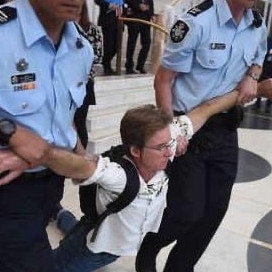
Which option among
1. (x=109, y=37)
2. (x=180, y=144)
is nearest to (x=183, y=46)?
(x=180, y=144)

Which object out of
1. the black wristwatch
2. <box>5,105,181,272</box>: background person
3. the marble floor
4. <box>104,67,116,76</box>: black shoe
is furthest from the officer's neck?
<box>104,67,116,76</box>: black shoe

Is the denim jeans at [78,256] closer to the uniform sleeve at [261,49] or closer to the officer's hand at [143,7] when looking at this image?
the uniform sleeve at [261,49]

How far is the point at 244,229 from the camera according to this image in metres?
3.11

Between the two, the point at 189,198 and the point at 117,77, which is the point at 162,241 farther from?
the point at 117,77

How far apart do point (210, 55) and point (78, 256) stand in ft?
2.99

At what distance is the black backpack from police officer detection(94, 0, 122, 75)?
388 centimetres

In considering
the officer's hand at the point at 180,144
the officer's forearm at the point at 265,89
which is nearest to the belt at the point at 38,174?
the officer's hand at the point at 180,144

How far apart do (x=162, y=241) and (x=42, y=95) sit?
3.57ft

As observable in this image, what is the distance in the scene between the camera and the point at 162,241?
7.11ft

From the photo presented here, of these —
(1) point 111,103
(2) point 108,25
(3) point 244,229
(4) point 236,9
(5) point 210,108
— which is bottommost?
(3) point 244,229

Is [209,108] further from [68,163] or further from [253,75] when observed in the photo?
[68,163]

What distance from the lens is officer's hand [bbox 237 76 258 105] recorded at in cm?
198

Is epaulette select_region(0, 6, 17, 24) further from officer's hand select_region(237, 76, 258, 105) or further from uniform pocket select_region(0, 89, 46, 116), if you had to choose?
officer's hand select_region(237, 76, 258, 105)

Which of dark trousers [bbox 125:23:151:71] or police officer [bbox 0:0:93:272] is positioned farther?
dark trousers [bbox 125:23:151:71]
